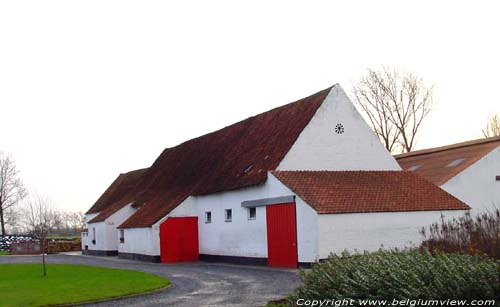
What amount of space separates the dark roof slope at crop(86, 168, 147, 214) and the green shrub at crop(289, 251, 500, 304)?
40356 mm

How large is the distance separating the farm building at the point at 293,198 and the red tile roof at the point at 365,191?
0.15 feet

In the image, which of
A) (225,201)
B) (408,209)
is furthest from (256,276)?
(225,201)

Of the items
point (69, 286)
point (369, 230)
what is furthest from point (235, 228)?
point (69, 286)

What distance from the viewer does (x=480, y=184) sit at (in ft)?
111

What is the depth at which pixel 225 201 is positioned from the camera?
31.8 meters

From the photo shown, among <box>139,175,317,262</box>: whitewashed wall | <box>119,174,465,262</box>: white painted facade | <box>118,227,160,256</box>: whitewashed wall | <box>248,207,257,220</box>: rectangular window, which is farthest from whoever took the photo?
<box>118,227,160,256</box>: whitewashed wall

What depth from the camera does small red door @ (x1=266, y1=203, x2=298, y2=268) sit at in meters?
26.2

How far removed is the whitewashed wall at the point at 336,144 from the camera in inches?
1116

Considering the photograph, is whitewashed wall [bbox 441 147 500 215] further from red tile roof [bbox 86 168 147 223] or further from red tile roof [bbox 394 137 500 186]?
red tile roof [bbox 86 168 147 223]

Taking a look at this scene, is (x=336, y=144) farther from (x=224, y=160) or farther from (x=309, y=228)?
(x=224, y=160)

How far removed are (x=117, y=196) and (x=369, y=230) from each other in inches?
1175

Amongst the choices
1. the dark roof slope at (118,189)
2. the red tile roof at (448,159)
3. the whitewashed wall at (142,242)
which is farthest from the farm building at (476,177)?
the dark roof slope at (118,189)

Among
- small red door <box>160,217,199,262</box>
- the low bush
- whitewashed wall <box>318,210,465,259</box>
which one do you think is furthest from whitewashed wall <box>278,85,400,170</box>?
Answer: the low bush

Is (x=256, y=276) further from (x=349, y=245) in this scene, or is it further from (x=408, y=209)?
(x=408, y=209)
